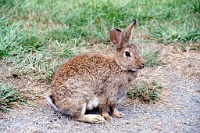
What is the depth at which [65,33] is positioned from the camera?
7285 millimetres

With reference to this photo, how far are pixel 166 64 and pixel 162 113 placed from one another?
4.71 ft

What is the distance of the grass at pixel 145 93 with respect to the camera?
583 centimetres

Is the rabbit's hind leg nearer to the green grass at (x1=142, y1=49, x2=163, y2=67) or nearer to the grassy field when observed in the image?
the grassy field

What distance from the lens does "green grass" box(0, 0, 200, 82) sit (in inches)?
259

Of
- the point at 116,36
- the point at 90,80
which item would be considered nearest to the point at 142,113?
the point at 90,80

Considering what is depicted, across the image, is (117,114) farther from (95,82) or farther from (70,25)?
(70,25)

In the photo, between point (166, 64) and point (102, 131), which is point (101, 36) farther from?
point (102, 131)

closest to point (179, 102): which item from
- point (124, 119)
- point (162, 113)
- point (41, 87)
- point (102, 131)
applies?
point (162, 113)

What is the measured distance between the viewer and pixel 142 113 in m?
5.56

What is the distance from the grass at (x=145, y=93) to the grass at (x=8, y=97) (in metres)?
1.24

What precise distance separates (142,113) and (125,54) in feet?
2.17

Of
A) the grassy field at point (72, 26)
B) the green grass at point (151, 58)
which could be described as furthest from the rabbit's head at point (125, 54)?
the green grass at point (151, 58)

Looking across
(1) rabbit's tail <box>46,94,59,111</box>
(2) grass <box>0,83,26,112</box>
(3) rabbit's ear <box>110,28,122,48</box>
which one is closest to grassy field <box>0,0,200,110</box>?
(2) grass <box>0,83,26,112</box>

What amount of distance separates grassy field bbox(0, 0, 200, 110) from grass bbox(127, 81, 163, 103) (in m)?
0.85
